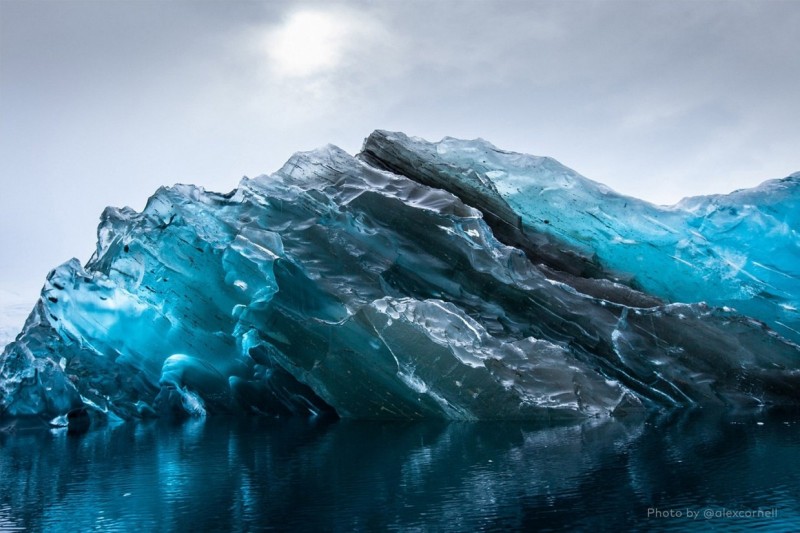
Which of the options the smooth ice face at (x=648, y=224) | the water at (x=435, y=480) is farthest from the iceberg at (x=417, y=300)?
the water at (x=435, y=480)

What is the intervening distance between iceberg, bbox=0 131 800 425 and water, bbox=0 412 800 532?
381 centimetres

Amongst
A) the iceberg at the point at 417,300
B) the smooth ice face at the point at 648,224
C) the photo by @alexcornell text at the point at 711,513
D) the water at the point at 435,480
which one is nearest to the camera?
the photo by @alexcornell text at the point at 711,513

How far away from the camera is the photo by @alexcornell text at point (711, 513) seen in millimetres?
10766

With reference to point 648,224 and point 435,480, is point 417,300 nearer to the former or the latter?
point 648,224

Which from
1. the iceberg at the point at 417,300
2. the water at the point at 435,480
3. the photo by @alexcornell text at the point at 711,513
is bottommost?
the photo by @alexcornell text at the point at 711,513

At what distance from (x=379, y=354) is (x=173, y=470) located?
33.9 feet

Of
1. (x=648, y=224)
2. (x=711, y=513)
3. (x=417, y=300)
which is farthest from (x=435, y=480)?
(x=648, y=224)

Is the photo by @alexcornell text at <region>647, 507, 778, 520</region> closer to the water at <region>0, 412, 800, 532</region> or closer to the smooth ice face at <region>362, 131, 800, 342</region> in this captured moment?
the water at <region>0, 412, 800, 532</region>

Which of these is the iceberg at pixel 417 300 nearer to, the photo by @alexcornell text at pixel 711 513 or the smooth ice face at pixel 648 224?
the smooth ice face at pixel 648 224

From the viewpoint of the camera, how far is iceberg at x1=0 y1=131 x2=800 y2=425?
2723cm

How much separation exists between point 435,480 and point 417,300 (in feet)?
44.2

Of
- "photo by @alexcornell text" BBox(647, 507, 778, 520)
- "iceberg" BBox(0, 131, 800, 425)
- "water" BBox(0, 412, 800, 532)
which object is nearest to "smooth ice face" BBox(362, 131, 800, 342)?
"iceberg" BBox(0, 131, 800, 425)

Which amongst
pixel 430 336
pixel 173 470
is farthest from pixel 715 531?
pixel 430 336

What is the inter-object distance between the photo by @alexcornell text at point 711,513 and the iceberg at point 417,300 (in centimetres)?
1466
